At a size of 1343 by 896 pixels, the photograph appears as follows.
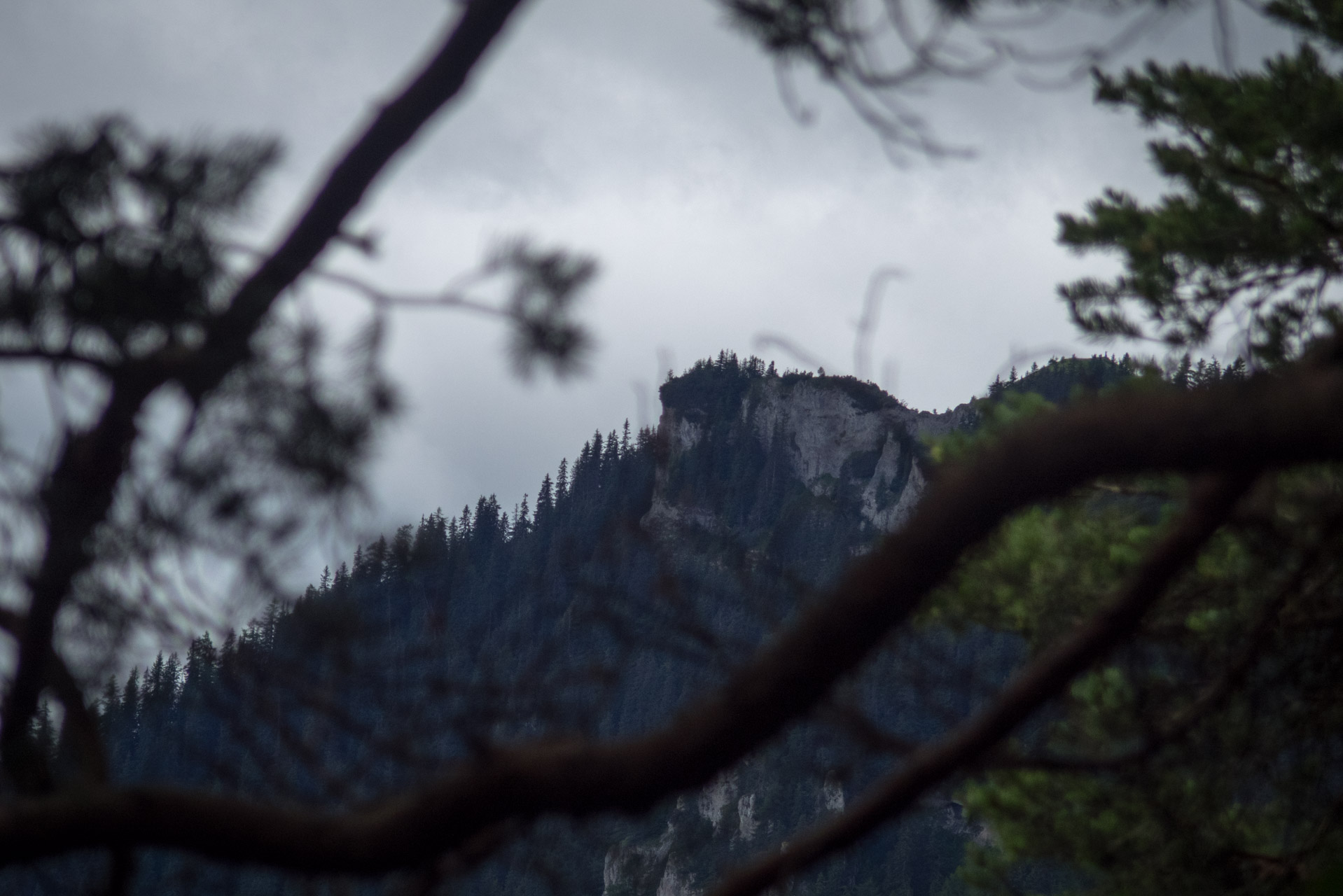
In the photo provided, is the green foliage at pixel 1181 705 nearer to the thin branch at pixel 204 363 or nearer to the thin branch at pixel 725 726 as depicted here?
the thin branch at pixel 725 726

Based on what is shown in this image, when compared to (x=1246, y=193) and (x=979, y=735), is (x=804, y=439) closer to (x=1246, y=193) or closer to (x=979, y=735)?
(x=1246, y=193)

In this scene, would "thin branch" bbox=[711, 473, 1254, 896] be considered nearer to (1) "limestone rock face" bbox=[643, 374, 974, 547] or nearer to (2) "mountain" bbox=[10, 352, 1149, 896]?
(2) "mountain" bbox=[10, 352, 1149, 896]

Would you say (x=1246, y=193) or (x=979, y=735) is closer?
(x=979, y=735)

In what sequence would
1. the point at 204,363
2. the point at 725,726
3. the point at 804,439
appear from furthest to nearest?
the point at 804,439 < the point at 204,363 < the point at 725,726

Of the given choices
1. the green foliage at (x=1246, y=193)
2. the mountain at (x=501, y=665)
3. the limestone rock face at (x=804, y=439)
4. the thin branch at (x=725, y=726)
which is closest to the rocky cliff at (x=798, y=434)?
the limestone rock face at (x=804, y=439)

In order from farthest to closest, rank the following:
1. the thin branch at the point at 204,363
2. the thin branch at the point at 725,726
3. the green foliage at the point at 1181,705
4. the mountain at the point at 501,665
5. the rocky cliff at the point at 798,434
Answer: the rocky cliff at the point at 798,434
the green foliage at the point at 1181,705
the thin branch at the point at 204,363
the mountain at the point at 501,665
the thin branch at the point at 725,726

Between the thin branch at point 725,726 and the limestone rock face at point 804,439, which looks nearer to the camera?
the thin branch at point 725,726

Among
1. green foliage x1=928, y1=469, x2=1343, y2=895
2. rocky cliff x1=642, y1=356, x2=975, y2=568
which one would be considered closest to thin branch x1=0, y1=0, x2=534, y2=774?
green foliage x1=928, y1=469, x2=1343, y2=895

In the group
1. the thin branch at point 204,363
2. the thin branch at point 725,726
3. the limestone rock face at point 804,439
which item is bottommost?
the thin branch at point 725,726

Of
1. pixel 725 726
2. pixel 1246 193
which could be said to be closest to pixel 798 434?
pixel 1246 193

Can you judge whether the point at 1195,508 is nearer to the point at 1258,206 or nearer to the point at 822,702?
the point at 822,702

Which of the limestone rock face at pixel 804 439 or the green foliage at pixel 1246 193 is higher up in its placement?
the limestone rock face at pixel 804 439

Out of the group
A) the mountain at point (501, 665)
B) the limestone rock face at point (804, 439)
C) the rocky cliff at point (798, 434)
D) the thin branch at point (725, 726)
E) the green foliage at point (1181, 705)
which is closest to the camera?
the thin branch at point (725, 726)

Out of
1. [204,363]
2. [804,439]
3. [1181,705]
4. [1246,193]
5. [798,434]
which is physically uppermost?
[798,434]
